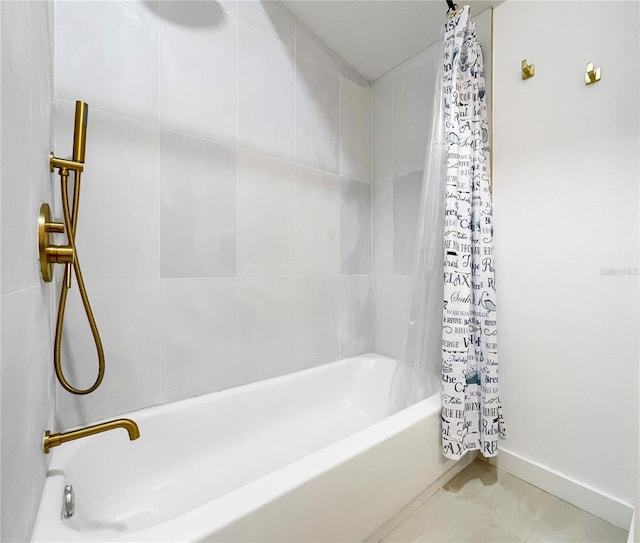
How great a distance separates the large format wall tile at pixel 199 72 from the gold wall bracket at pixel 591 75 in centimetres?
149

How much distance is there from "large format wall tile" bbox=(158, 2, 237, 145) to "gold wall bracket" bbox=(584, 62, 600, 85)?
1486 millimetres

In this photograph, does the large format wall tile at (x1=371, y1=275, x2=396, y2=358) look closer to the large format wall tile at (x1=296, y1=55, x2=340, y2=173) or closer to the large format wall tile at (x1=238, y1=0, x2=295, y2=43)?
the large format wall tile at (x1=296, y1=55, x2=340, y2=173)

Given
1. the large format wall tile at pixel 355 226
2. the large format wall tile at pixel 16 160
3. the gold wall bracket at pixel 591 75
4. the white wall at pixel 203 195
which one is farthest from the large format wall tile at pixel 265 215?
the gold wall bracket at pixel 591 75

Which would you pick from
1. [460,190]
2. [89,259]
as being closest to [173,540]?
[89,259]

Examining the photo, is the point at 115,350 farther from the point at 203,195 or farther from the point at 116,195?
the point at 203,195

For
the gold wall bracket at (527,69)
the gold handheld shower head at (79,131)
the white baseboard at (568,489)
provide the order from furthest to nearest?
the gold wall bracket at (527,69) → the white baseboard at (568,489) → the gold handheld shower head at (79,131)

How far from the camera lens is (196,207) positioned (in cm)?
137

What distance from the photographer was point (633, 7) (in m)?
1.15

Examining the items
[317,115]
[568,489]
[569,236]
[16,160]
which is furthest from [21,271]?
[568,489]

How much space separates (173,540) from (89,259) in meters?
0.95

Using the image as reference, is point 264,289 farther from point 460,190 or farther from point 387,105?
point 387,105

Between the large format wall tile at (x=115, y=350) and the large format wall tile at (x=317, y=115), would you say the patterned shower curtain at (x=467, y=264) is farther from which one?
the large format wall tile at (x=115, y=350)

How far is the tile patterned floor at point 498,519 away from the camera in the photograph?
115cm

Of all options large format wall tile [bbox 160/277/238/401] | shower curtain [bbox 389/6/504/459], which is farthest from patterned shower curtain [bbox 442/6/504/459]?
large format wall tile [bbox 160/277/238/401]
